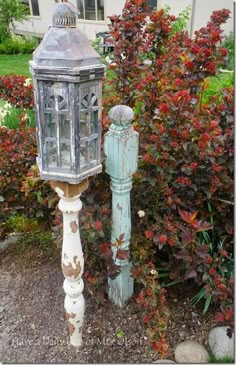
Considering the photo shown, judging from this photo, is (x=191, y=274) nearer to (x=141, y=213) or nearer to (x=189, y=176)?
(x=141, y=213)

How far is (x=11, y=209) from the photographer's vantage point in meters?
2.15

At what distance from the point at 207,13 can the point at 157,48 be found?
6.63 m

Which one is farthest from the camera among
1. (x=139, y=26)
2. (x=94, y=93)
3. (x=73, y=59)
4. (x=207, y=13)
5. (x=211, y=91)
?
(x=207, y=13)

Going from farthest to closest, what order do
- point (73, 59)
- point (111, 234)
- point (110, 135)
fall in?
point (111, 234), point (110, 135), point (73, 59)

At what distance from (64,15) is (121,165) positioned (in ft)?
1.97

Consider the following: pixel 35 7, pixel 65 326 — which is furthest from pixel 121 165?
pixel 35 7

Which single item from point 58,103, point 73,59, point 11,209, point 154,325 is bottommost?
point 154,325

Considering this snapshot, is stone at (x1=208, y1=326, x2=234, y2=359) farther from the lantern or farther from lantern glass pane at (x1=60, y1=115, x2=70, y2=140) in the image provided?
lantern glass pane at (x1=60, y1=115, x2=70, y2=140)

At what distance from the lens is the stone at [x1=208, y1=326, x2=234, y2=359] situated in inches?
63.6

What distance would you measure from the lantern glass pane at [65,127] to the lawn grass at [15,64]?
6763 mm

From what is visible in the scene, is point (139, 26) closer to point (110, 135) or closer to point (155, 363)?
point (110, 135)

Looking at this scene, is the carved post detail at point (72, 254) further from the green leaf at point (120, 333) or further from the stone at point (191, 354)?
the stone at point (191, 354)

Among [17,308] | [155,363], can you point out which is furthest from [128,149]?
[17,308]

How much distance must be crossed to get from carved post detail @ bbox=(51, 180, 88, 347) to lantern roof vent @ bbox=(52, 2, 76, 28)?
54cm
